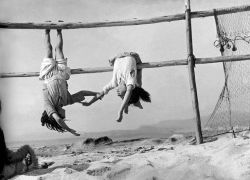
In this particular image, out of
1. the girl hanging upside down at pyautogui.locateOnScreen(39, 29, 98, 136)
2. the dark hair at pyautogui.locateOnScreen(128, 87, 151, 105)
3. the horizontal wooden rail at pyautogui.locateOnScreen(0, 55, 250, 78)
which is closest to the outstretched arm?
the girl hanging upside down at pyautogui.locateOnScreen(39, 29, 98, 136)

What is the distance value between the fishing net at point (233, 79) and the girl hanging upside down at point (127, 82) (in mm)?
900

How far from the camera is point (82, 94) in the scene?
529 centimetres

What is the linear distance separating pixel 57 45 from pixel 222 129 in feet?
7.74

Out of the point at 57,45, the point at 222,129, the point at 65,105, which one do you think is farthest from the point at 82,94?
the point at 222,129

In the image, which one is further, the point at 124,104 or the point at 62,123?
the point at 62,123

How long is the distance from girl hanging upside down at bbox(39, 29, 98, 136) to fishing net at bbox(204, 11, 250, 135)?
1.57 m

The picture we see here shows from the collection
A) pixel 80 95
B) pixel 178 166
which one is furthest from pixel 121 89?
pixel 178 166

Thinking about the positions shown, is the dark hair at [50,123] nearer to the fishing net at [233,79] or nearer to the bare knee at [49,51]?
the bare knee at [49,51]

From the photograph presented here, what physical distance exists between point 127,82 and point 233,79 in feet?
4.21

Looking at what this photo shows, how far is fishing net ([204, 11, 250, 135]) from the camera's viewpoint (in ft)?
16.2

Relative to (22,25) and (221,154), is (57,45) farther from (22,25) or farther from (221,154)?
(221,154)

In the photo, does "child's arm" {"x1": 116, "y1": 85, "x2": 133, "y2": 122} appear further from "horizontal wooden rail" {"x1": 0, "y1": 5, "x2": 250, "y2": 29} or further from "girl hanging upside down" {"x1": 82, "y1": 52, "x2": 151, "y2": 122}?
"horizontal wooden rail" {"x1": 0, "y1": 5, "x2": 250, "y2": 29}

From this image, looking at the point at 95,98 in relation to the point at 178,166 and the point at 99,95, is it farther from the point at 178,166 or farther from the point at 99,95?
the point at 178,166

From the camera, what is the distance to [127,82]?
498 cm
